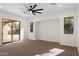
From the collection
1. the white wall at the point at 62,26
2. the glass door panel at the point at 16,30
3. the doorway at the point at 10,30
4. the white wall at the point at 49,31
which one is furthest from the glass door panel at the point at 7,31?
the white wall at the point at 49,31

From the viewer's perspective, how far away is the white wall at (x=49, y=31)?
8.83 ft

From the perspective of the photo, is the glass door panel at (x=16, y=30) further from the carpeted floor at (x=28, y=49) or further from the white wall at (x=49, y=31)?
the white wall at (x=49, y=31)

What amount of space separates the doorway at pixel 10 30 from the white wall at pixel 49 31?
0.64m

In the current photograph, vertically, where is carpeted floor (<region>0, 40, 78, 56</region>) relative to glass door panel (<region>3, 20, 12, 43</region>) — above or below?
below

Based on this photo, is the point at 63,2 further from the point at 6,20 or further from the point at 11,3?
the point at 6,20

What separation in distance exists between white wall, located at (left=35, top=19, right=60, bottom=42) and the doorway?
0.64m

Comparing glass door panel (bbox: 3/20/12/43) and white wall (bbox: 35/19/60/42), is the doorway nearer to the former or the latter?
glass door panel (bbox: 3/20/12/43)

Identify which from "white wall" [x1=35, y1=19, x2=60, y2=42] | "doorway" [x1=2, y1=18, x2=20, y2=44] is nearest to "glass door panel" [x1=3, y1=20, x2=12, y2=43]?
"doorway" [x1=2, y1=18, x2=20, y2=44]

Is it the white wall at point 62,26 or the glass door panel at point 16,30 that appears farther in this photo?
the glass door panel at point 16,30

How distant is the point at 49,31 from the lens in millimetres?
2775

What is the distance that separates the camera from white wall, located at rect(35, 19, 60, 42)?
2.69 metres

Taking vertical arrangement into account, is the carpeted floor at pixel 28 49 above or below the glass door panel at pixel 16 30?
below

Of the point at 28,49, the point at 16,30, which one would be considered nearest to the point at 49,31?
the point at 28,49

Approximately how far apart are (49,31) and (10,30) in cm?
107
